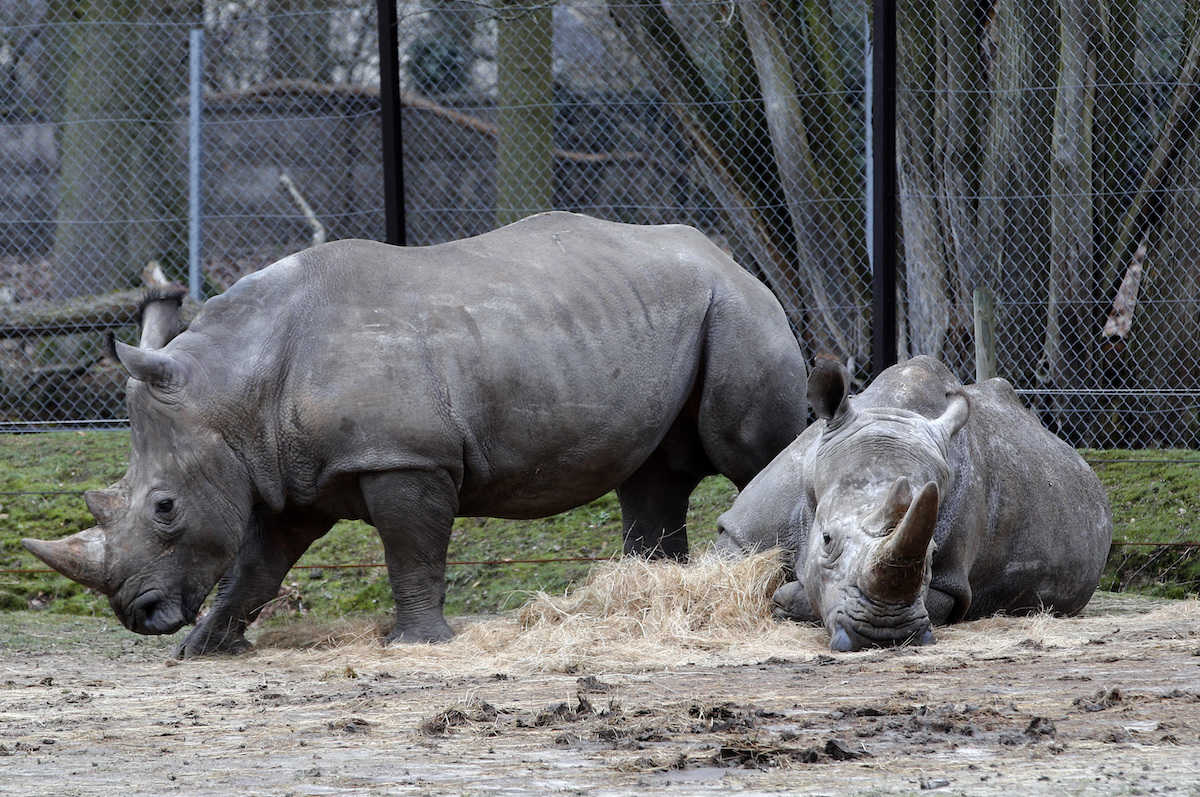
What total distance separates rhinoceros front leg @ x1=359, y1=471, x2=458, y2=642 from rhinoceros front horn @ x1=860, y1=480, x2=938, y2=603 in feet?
6.15

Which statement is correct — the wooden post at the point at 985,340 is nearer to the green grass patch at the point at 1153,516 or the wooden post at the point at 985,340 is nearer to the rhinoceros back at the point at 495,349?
the green grass patch at the point at 1153,516

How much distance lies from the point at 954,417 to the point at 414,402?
211cm

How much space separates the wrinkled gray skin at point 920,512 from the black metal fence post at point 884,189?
50.0 inches

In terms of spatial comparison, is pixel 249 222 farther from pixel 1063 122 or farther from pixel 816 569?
pixel 816 569

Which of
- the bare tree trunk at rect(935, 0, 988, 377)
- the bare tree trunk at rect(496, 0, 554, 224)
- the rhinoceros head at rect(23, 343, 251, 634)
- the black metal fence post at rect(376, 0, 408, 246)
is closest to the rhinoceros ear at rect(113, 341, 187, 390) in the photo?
the rhinoceros head at rect(23, 343, 251, 634)

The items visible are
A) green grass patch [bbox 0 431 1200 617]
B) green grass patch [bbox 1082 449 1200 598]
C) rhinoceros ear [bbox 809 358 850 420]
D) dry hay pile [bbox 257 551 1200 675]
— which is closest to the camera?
dry hay pile [bbox 257 551 1200 675]

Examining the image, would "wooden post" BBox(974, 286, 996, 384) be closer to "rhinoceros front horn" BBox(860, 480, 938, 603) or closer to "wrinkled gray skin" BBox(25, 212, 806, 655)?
"wrinkled gray skin" BBox(25, 212, 806, 655)

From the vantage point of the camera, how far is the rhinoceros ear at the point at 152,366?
6758 millimetres

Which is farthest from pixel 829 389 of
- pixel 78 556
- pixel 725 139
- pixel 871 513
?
pixel 725 139

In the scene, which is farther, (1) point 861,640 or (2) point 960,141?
(2) point 960,141

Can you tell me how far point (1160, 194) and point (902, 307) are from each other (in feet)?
5.29

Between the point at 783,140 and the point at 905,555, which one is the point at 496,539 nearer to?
the point at 783,140

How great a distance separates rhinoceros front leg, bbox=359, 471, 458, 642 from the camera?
22.8ft

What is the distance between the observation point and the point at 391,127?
945 cm
